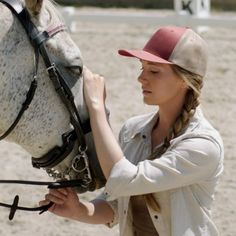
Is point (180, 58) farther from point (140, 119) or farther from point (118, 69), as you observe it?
point (118, 69)

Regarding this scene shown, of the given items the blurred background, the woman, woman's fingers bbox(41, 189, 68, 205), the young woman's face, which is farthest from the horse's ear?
the blurred background

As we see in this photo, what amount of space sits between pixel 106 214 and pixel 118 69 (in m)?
6.53

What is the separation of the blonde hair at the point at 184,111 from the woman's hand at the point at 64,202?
0.31m

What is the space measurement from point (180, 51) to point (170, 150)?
354mm

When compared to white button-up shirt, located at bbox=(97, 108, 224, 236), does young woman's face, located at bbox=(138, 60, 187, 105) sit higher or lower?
higher

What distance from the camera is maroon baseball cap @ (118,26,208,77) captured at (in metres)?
2.58

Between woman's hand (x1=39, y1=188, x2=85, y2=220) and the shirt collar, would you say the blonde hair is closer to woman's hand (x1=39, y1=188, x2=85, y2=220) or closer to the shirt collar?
the shirt collar

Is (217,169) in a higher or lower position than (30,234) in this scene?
higher

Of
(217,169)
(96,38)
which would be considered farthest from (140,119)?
(96,38)

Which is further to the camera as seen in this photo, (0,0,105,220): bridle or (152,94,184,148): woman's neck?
(152,94,184,148): woman's neck

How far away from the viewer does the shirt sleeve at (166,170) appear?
8.37 feet

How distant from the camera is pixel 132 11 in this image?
16422 mm

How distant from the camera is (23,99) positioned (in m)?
2.63

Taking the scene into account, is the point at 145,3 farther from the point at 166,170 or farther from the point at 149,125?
the point at 166,170
